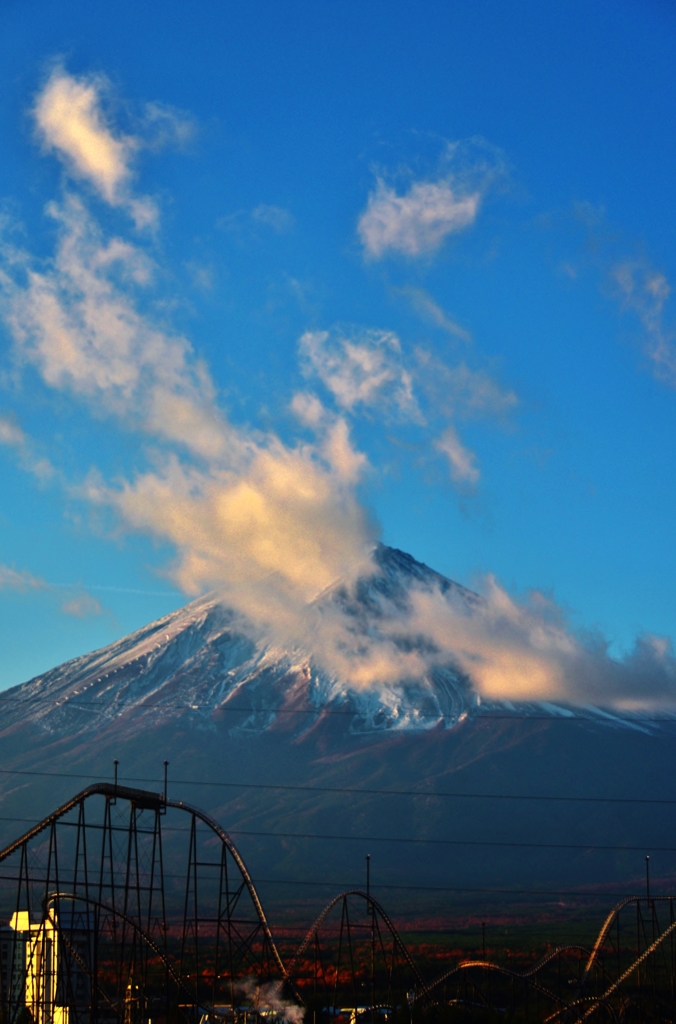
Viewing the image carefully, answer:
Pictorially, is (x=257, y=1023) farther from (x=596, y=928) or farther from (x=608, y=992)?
(x=596, y=928)

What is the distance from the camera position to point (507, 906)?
178 meters

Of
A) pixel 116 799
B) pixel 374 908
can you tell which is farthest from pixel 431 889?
pixel 116 799

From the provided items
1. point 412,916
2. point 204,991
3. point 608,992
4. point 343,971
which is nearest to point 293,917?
point 412,916

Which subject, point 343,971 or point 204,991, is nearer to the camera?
point 204,991

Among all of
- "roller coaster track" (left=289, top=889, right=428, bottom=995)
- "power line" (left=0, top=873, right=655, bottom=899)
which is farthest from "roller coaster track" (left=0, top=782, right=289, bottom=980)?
"power line" (left=0, top=873, right=655, bottom=899)

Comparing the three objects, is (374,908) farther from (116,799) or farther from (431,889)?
(431,889)

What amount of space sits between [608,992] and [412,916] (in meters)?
109

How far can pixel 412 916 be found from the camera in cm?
16450

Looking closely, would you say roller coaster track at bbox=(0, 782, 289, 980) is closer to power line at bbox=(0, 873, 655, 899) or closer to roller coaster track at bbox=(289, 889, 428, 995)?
roller coaster track at bbox=(289, 889, 428, 995)

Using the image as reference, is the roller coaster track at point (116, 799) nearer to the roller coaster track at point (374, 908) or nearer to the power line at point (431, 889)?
the roller coaster track at point (374, 908)

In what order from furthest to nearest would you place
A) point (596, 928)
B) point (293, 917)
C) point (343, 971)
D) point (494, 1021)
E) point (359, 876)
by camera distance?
1. point (359, 876)
2. point (293, 917)
3. point (596, 928)
4. point (343, 971)
5. point (494, 1021)

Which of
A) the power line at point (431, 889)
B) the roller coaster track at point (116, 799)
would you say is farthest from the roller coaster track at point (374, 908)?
the power line at point (431, 889)

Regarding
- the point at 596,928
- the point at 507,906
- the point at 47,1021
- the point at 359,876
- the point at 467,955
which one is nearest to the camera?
A: the point at 47,1021

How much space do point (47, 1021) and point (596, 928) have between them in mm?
110426
